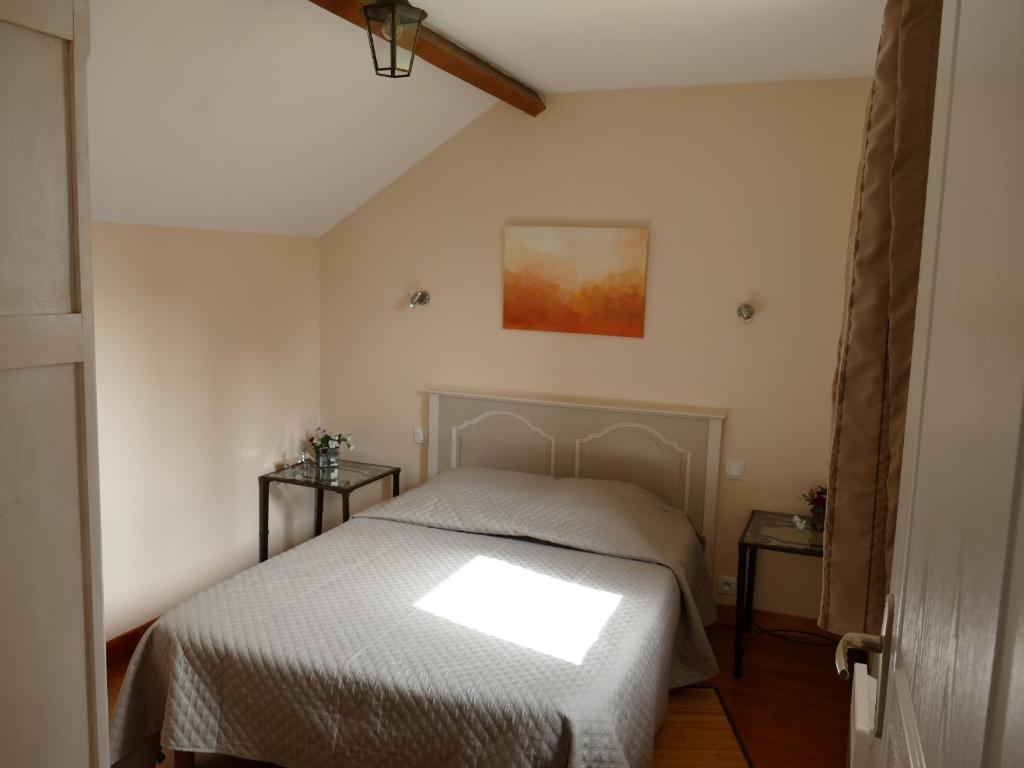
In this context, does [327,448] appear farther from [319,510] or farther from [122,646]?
[122,646]

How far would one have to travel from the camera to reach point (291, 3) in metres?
2.54

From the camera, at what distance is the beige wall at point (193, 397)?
11.0 ft

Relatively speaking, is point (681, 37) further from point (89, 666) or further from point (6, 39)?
point (89, 666)

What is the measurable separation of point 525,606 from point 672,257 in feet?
5.90

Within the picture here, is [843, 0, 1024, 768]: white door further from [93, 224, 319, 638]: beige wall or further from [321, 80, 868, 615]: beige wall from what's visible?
[93, 224, 319, 638]: beige wall

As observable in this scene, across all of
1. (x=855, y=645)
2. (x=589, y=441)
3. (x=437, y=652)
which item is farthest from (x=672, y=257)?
(x=855, y=645)

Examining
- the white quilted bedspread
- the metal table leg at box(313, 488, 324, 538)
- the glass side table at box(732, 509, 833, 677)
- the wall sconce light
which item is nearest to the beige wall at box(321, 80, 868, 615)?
the wall sconce light

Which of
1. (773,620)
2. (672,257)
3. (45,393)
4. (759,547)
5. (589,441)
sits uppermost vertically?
(672,257)

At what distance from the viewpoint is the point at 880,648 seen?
1018 mm

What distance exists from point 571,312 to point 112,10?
232 cm

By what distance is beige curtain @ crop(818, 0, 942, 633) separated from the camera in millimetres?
1093

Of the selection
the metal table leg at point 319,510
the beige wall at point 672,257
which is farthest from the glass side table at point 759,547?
the metal table leg at point 319,510

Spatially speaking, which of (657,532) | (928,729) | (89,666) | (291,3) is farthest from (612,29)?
(928,729)

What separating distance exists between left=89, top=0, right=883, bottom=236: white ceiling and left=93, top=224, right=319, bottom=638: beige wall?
203mm
